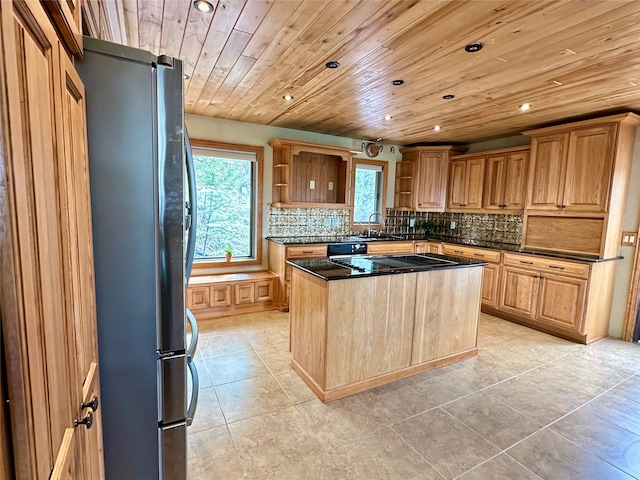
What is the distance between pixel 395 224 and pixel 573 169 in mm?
2714

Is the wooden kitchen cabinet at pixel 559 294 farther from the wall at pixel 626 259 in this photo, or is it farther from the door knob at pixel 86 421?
the door knob at pixel 86 421

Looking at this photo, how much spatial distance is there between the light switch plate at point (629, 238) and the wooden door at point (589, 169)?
1.78ft

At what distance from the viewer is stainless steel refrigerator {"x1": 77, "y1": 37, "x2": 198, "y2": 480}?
1083 millimetres

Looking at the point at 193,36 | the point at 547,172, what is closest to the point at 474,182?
the point at 547,172

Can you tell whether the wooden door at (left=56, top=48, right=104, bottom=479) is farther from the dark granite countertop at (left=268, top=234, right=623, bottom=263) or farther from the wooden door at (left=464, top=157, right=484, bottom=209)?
the wooden door at (left=464, top=157, right=484, bottom=209)

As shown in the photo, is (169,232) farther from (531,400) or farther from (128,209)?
(531,400)

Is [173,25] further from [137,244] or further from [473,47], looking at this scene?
[473,47]

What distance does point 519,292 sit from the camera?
13.7ft

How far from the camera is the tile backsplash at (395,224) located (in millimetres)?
4863

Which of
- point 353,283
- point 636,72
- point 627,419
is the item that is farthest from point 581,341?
point 353,283

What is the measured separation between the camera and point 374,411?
235 centimetres

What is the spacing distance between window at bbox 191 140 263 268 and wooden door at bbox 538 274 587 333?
12.2ft

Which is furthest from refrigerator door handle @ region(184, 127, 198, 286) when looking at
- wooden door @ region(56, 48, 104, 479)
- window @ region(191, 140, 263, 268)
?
window @ region(191, 140, 263, 268)

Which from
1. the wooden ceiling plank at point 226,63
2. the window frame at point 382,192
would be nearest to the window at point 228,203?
the wooden ceiling plank at point 226,63
